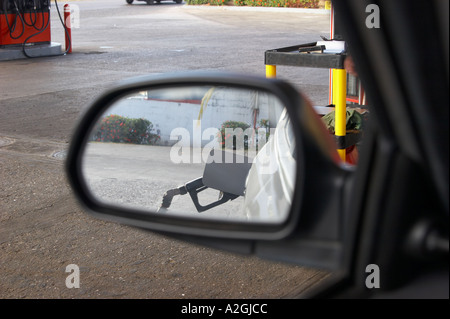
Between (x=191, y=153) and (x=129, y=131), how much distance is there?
199mm

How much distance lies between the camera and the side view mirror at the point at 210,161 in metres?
1.26

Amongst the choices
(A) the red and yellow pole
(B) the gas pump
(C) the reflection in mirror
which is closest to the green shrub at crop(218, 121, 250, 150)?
(C) the reflection in mirror

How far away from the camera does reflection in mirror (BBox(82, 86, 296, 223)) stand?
1673 mm

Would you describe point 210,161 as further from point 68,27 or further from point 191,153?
point 68,27

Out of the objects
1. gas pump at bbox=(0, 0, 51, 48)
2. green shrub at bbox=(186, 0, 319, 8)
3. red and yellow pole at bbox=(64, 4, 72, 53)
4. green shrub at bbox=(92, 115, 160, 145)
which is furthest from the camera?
green shrub at bbox=(186, 0, 319, 8)

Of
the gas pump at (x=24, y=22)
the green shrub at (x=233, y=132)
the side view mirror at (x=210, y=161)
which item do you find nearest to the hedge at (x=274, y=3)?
the gas pump at (x=24, y=22)

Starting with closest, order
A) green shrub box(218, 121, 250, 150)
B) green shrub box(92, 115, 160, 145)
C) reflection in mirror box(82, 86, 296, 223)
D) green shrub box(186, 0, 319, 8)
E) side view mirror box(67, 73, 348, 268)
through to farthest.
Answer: side view mirror box(67, 73, 348, 268) → reflection in mirror box(82, 86, 296, 223) → green shrub box(92, 115, 160, 145) → green shrub box(218, 121, 250, 150) → green shrub box(186, 0, 319, 8)

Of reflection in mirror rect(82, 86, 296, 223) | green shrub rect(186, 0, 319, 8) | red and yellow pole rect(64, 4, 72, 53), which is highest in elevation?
green shrub rect(186, 0, 319, 8)

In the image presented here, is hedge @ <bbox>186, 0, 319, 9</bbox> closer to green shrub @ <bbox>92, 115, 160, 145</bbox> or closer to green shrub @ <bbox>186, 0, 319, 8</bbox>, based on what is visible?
green shrub @ <bbox>186, 0, 319, 8</bbox>

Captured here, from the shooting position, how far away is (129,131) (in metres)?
1.91

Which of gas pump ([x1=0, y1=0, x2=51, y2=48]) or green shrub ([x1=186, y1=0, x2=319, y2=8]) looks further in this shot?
green shrub ([x1=186, y1=0, x2=319, y2=8])

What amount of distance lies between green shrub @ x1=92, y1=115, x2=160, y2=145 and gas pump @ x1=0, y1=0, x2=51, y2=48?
14.3 metres

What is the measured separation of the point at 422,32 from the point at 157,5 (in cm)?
3695

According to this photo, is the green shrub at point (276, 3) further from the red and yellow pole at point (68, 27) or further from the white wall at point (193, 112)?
the white wall at point (193, 112)
